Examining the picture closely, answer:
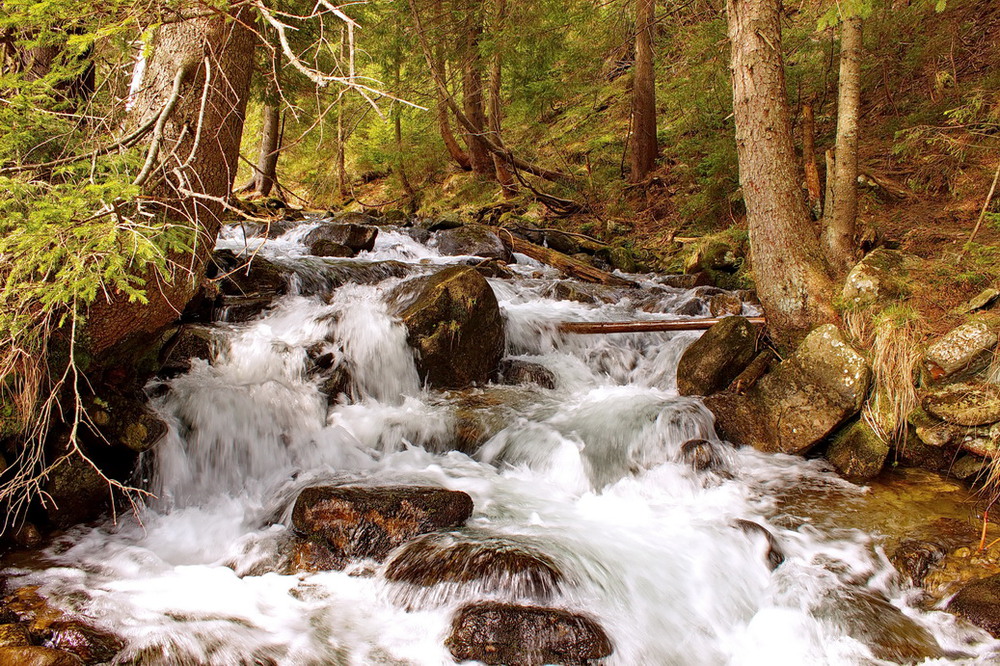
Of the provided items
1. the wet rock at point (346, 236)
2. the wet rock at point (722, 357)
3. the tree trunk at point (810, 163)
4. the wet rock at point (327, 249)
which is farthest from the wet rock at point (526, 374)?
the tree trunk at point (810, 163)

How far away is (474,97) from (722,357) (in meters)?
11.7

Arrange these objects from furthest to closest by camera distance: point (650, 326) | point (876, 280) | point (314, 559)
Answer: point (650, 326) < point (876, 280) < point (314, 559)

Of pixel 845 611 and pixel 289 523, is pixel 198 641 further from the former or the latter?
pixel 845 611

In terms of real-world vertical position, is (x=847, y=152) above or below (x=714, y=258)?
above

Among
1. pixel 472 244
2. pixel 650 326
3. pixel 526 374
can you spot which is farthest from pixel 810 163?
pixel 472 244

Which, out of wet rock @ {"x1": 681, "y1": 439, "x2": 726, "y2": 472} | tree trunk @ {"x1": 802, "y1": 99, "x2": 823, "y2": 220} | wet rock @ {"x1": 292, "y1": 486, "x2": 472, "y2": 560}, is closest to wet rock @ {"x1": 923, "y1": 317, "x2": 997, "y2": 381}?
wet rock @ {"x1": 681, "y1": 439, "x2": 726, "y2": 472}

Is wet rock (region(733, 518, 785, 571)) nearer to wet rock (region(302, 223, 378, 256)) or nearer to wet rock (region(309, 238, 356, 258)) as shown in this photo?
wet rock (region(309, 238, 356, 258))

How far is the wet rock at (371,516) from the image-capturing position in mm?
3918

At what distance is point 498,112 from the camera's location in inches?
583

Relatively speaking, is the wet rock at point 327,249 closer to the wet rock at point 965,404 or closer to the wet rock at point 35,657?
the wet rock at point 35,657

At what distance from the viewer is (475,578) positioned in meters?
3.39

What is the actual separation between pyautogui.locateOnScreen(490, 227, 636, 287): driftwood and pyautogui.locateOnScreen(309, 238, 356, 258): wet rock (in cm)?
365

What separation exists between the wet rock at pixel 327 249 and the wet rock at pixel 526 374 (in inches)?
185

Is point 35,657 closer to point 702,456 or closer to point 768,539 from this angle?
point 768,539
